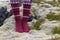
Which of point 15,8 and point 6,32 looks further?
point 6,32

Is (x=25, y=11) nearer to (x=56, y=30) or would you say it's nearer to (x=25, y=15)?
(x=25, y=15)

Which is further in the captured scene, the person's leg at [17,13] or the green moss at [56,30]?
the green moss at [56,30]

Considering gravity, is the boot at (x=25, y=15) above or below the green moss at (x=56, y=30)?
above

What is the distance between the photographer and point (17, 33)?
5.04m

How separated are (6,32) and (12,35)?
0.36m

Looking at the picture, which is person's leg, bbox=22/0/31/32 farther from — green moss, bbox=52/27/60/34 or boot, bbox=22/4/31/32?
green moss, bbox=52/27/60/34

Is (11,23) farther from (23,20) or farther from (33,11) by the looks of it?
(33,11)

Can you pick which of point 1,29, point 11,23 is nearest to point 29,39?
point 1,29

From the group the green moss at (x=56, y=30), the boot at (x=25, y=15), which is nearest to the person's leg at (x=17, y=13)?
the boot at (x=25, y=15)

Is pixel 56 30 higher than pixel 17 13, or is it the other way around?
pixel 17 13

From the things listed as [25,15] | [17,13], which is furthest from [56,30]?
[17,13]

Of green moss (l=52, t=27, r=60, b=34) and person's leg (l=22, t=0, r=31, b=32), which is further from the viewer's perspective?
green moss (l=52, t=27, r=60, b=34)

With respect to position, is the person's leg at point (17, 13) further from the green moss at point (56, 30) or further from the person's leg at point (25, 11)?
the green moss at point (56, 30)

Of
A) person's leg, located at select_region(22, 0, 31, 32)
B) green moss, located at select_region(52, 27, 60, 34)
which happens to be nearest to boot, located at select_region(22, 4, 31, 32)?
person's leg, located at select_region(22, 0, 31, 32)
